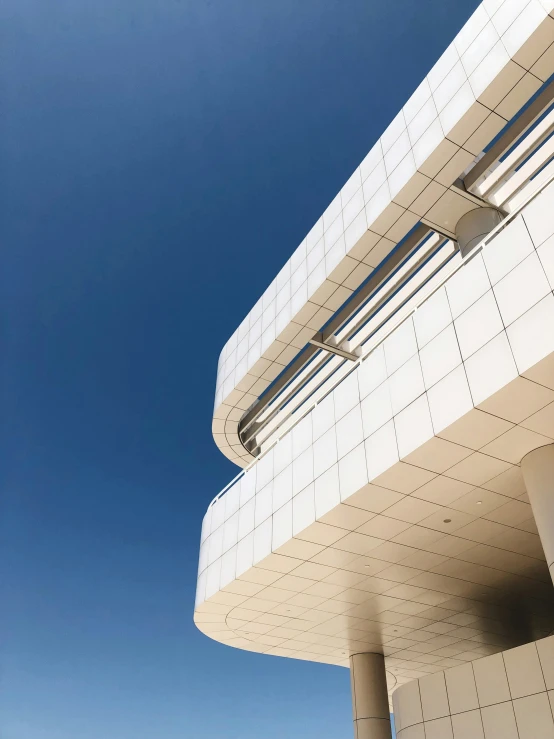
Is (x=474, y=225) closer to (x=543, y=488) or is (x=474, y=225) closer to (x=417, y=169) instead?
(x=417, y=169)

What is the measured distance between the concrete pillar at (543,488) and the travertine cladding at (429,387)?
8.4 inches

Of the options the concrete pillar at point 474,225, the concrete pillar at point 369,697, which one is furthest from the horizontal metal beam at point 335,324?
the concrete pillar at point 369,697

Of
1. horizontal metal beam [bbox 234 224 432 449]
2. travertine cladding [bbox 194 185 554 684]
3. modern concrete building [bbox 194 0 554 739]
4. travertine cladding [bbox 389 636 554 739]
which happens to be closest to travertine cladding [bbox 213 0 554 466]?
modern concrete building [bbox 194 0 554 739]

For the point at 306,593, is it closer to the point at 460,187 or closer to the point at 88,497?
the point at 460,187

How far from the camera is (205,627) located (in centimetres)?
2052

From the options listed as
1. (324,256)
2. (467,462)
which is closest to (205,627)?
(467,462)

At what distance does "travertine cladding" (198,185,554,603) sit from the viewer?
429 inches

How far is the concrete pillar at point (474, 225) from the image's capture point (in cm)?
1961

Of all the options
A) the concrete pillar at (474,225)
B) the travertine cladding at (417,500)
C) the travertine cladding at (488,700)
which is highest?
the concrete pillar at (474,225)

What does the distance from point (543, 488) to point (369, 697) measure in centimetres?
1293

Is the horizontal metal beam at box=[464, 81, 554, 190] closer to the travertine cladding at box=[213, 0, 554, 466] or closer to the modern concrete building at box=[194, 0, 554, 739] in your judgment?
the modern concrete building at box=[194, 0, 554, 739]

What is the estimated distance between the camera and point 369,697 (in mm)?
20906

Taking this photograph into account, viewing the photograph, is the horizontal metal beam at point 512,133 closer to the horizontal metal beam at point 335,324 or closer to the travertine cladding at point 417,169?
the travertine cladding at point 417,169

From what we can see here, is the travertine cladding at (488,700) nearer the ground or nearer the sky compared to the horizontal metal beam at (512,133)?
nearer the ground
